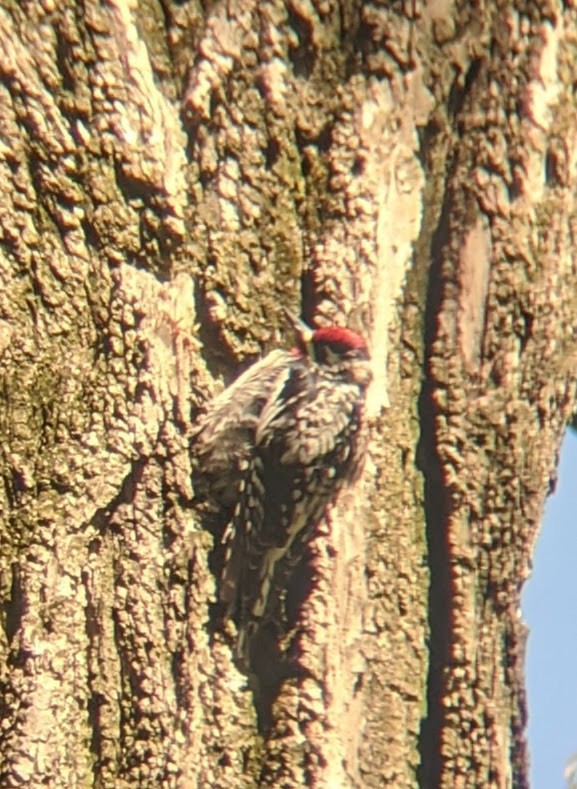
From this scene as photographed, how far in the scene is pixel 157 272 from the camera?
3.26m

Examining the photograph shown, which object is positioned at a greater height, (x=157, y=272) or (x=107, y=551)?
(x=157, y=272)

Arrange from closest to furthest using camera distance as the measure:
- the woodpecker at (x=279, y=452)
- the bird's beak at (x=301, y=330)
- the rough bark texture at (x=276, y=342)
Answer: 1. the rough bark texture at (x=276, y=342)
2. the woodpecker at (x=279, y=452)
3. the bird's beak at (x=301, y=330)

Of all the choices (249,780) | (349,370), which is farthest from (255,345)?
(249,780)

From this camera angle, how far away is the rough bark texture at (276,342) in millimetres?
3115

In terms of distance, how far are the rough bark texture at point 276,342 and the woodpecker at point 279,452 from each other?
0.05 m

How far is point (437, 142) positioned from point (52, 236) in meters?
0.89

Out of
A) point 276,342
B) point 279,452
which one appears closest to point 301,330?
point 276,342

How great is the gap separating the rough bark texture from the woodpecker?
5 cm

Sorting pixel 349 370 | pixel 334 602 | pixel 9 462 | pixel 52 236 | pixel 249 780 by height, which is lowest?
pixel 249 780

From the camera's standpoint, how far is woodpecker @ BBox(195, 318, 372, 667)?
3.24 m

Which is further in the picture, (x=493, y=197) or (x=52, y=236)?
(x=493, y=197)

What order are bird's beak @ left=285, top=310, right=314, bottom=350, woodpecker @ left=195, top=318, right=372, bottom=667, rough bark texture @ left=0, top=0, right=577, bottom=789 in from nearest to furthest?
rough bark texture @ left=0, top=0, right=577, bottom=789
woodpecker @ left=195, top=318, right=372, bottom=667
bird's beak @ left=285, top=310, right=314, bottom=350

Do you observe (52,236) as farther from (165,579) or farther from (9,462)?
(165,579)

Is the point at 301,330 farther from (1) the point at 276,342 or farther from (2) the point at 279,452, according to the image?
(2) the point at 279,452
